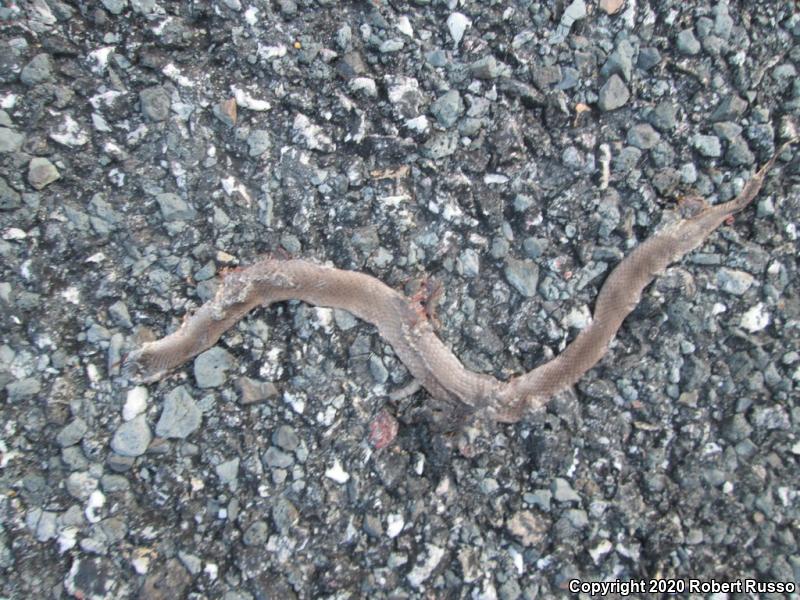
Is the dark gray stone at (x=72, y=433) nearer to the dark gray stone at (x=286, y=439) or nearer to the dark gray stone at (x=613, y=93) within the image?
the dark gray stone at (x=286, y=439)

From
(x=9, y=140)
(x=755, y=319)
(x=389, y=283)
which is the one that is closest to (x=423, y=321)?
(x=389, y=283)

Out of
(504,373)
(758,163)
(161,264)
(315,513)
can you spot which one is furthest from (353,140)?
(758,163)

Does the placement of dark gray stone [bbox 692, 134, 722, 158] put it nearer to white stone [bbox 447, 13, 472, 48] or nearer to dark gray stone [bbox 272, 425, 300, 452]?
white stone [bbox 447, 13, 472, 48]

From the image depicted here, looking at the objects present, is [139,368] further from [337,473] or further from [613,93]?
[613,93]

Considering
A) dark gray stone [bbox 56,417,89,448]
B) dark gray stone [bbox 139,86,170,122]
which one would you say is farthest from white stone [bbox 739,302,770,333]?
dark gray stone [bbox 56,417,89,448]

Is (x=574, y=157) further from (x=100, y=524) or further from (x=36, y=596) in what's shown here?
(x=36, y=596)

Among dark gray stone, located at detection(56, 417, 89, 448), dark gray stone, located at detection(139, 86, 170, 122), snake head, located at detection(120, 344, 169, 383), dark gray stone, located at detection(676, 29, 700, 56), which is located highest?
dark gray stone, located at detection(676, 29, 700, 56)
